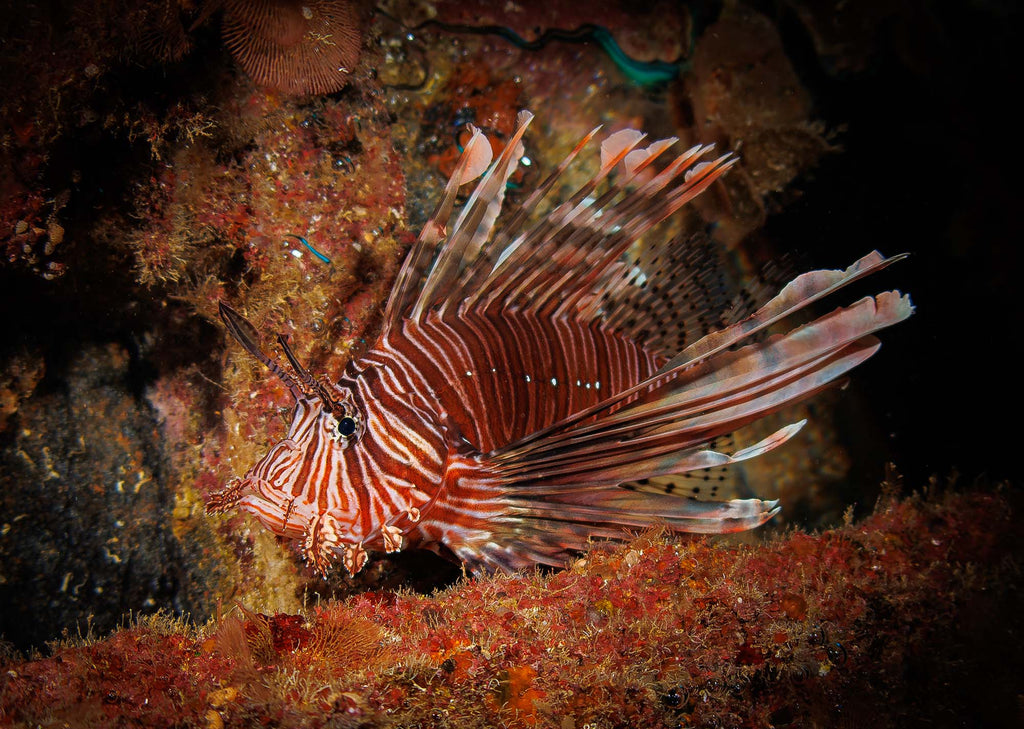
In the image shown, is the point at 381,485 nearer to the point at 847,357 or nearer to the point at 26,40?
the point at 847,357

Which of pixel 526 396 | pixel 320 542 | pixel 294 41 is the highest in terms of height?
pixel 294 41

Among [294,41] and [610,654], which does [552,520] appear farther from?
[294,41]

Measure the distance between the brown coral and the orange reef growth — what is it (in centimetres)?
263

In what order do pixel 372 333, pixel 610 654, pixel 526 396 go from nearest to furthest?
pixel 610 654 < pixel 526 396 < pixel 372 333

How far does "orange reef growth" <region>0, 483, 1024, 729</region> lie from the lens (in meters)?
1.37

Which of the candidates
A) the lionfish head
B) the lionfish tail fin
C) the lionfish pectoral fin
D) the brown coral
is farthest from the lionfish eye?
the brown coral

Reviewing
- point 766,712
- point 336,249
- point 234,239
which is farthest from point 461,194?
point 766,712

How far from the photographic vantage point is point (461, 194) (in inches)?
151

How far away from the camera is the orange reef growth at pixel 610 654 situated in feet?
4.49

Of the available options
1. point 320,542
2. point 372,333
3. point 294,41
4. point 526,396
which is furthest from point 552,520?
point 294,41

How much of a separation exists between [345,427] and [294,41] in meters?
2.18

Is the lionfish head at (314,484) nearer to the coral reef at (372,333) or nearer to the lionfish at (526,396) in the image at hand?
the lionfish at (526,396)

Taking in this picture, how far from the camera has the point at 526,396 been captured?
2.56 metres

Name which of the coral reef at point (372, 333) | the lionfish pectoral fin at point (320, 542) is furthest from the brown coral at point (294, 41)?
the lionfish pectoral fin at point (320, 542)
